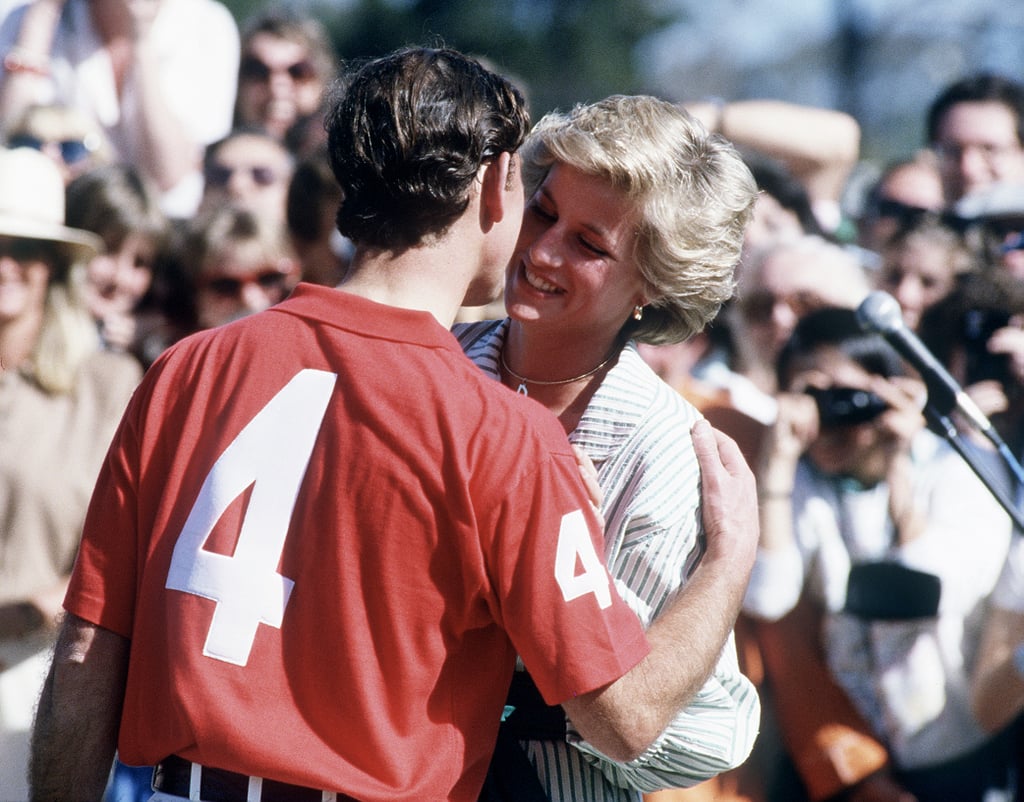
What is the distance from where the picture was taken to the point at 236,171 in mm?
5008

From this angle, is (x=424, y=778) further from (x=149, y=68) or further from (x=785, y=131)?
(x=149, y=68)

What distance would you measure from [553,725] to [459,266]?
784 mm

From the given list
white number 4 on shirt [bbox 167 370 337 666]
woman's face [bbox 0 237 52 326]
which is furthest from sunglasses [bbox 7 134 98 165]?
white number 4 on shirt [bbox 167 370 337 666]

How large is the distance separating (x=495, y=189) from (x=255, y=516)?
60 cm

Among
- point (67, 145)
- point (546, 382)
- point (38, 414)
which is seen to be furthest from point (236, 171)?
point (546, 382)

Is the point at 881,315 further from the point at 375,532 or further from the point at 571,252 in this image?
the point at 375,532

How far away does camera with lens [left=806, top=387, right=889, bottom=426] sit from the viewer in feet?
13.1

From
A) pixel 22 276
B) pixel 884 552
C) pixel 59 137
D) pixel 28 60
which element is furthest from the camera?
pixel 28 60

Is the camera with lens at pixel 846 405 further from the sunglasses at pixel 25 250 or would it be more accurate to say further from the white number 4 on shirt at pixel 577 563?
the sunglasses at pixel 25 250

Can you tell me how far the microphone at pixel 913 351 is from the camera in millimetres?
2969

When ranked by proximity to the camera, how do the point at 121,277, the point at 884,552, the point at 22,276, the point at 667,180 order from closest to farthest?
the point at 667,180 → the point at 884,552 → the point at 22,276 → the point at 121,277

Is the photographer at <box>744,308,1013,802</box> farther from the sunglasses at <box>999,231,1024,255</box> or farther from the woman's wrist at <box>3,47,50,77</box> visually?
the woman's wrist at <box>3,47,50,77</box>

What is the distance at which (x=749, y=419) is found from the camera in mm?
4039

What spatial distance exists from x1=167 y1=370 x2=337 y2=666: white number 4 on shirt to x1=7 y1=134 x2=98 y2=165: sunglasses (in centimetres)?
344
